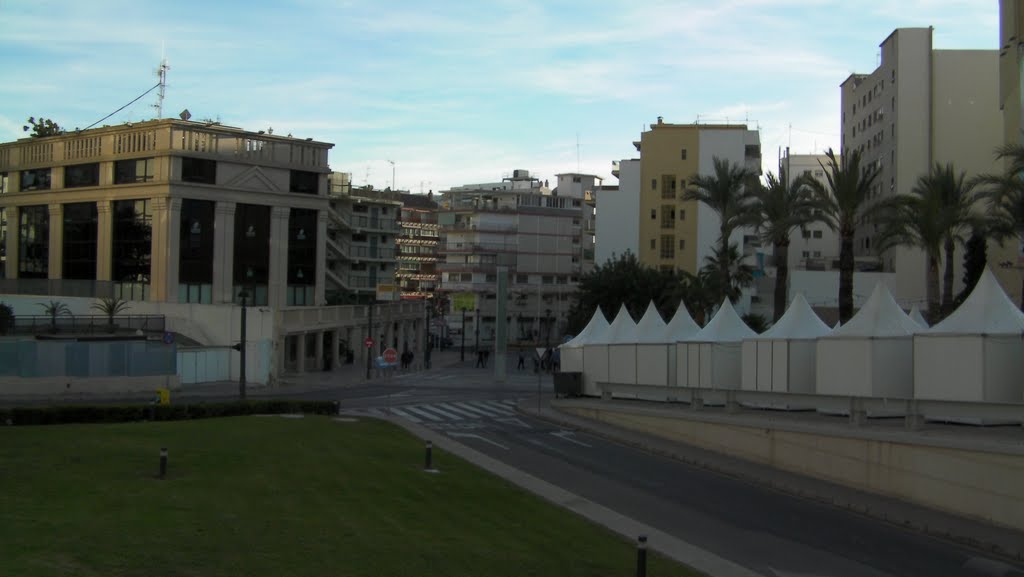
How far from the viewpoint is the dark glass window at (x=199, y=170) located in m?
64.9

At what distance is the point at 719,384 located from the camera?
113 ft

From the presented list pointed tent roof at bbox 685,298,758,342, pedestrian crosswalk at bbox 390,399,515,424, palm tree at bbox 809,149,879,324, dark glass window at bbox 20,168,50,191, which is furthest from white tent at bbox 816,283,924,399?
dark glass window at bbox 20,168,50,191

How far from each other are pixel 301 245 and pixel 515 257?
54.9m

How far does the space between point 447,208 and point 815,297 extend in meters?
56.1

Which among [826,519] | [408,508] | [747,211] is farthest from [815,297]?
[408,508]

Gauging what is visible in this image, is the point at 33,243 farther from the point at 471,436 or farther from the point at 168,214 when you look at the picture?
the point at 471,436

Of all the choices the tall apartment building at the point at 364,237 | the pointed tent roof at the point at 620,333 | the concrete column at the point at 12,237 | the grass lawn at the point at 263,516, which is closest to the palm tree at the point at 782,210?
the pointed tent roof at the point at 620,333

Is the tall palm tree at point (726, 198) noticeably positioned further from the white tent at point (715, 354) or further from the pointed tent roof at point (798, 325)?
the pointed tent roof at point (798, 325)

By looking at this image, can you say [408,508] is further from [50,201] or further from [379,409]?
[50,201]

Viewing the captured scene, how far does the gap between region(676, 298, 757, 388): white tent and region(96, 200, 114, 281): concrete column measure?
45144 millimetres

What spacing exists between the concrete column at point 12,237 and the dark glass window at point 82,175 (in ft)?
21.2

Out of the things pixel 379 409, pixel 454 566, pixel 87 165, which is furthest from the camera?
pixel 87 165

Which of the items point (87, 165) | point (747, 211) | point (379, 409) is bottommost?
point (379, 409)

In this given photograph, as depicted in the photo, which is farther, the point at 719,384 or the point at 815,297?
the point at 815,297
